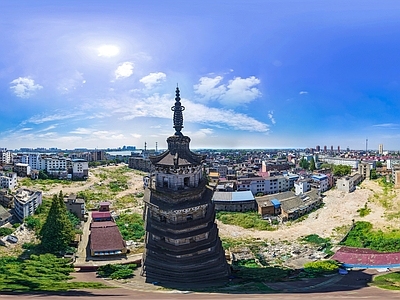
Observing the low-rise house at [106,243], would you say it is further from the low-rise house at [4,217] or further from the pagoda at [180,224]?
the low-rise house at [4,217]

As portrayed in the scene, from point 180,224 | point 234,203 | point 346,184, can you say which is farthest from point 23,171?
point 346,184

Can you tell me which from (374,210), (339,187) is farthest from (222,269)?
(339,187)

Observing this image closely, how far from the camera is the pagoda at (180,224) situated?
22.3 m

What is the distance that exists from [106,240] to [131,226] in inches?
506

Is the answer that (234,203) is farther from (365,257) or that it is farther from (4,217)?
(4,217)

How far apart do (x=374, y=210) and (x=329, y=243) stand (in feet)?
71.2

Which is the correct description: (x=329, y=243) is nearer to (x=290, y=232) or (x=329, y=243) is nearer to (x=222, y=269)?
(x=290, y=232)

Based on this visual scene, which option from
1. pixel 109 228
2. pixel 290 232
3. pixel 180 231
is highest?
pixel 180 231

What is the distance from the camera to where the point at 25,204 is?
4684 centimetres

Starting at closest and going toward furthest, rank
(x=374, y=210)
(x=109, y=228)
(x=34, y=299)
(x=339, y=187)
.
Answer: (x=34, y=299)
(x=109, y=228)
(x=374, y=210)
(x=339, y=187)

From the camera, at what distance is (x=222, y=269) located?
23.4 m

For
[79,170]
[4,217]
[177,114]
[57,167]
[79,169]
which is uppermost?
[177,114]

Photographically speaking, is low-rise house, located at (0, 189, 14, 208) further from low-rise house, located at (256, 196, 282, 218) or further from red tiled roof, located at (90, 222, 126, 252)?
low-rise house, located at (256, 196, 282, 218)

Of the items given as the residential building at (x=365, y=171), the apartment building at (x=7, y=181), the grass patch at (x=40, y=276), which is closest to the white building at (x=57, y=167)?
the apartment building at (x=7, y=181)
